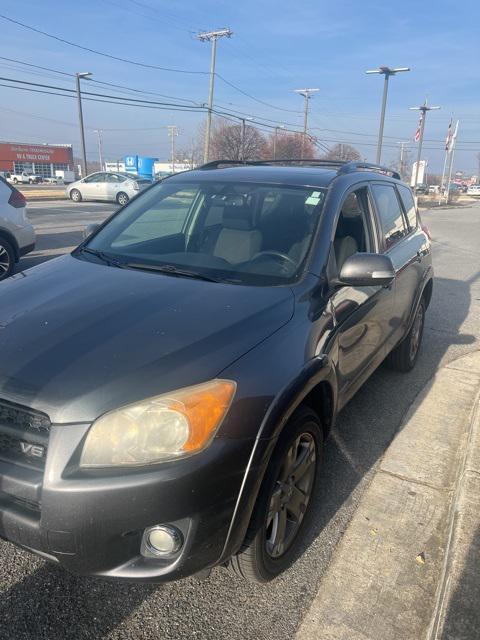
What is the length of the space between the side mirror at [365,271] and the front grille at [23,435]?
1667mm

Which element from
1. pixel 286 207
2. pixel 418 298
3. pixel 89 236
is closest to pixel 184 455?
pixel 286 207

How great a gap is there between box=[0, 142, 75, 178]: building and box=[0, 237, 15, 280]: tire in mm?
79699

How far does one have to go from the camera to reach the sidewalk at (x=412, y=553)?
2.11 metres

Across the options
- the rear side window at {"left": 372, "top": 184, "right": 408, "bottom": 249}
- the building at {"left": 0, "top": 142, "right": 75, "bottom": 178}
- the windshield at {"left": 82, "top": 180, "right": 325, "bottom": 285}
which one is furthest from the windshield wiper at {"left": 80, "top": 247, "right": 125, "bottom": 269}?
the building at {"left": 0, "top": 142, "right": 75, "bottom": 178}

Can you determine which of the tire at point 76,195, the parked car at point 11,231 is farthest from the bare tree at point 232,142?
the parked car at point 11,231

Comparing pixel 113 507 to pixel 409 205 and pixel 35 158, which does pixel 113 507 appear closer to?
pixel 409 205

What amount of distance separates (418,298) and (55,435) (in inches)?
145

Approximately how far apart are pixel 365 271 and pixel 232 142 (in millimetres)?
64720

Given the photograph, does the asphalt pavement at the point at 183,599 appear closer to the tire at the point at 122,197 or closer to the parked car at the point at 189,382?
the parked car at the point at 189,382

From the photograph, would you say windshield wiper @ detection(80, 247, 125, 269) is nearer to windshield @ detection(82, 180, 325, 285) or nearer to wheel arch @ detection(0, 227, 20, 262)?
windshield @ detection(82, 180, 325, 285)

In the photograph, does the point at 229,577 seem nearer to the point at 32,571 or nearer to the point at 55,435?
the point at 32,571

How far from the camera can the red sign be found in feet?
257

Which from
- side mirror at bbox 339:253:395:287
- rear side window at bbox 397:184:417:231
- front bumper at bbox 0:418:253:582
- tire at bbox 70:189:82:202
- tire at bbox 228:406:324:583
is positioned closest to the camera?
front bumper at bbox 0:418:253:582

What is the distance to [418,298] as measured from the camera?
462cm
